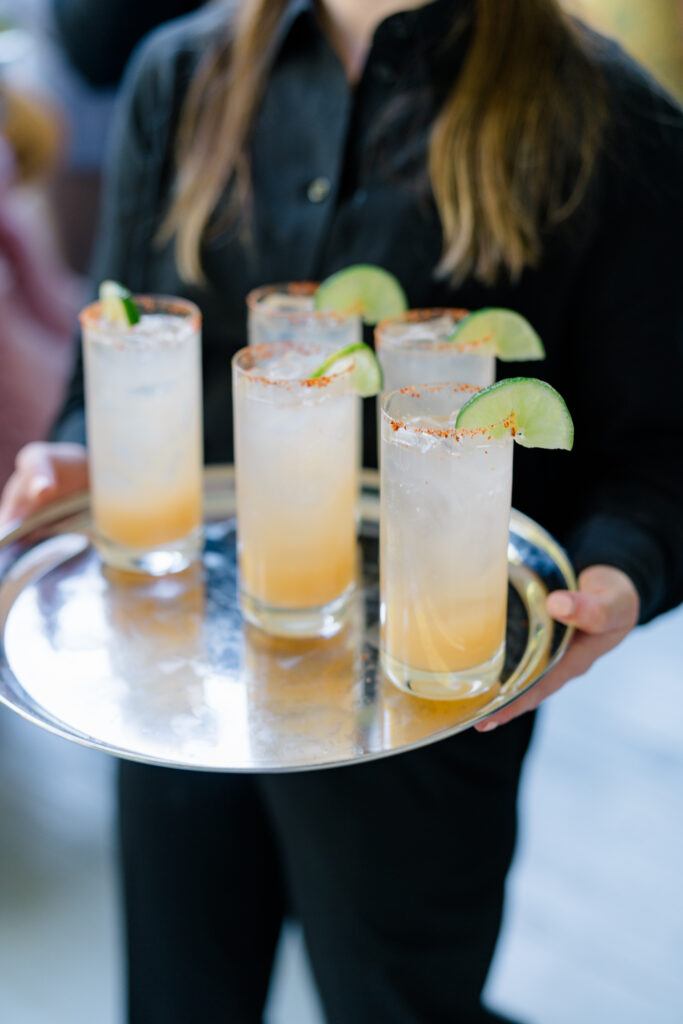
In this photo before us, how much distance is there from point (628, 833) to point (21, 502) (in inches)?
60.4

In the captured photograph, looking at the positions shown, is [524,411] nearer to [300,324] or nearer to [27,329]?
[300,324]

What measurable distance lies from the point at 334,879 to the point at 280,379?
641mm

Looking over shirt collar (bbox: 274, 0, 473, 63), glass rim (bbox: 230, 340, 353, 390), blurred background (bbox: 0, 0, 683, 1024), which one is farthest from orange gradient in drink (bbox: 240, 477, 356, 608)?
blurred background (bbox: 0, 0, 683, 1024)

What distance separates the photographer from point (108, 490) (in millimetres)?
1178

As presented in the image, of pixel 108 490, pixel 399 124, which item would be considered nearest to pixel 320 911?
pixel 108 490

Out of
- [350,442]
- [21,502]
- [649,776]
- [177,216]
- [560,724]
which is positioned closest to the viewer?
[350,442]

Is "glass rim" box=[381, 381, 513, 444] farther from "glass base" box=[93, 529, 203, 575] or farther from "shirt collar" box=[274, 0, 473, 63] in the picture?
"shirt collar" box=[274, 0, 473, 63]

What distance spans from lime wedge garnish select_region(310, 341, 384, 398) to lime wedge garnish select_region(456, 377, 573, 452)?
0.59 ft

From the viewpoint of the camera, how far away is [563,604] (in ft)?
3.33

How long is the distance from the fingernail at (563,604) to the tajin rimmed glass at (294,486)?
212mm

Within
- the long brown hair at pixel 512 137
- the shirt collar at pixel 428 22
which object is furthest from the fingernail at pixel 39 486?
the shirt collar at pixel 428 22

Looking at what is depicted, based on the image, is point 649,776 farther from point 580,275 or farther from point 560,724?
point 580,275

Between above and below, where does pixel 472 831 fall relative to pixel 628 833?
above

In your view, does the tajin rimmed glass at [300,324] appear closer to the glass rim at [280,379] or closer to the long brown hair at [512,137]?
the glass rim at [280,379]
